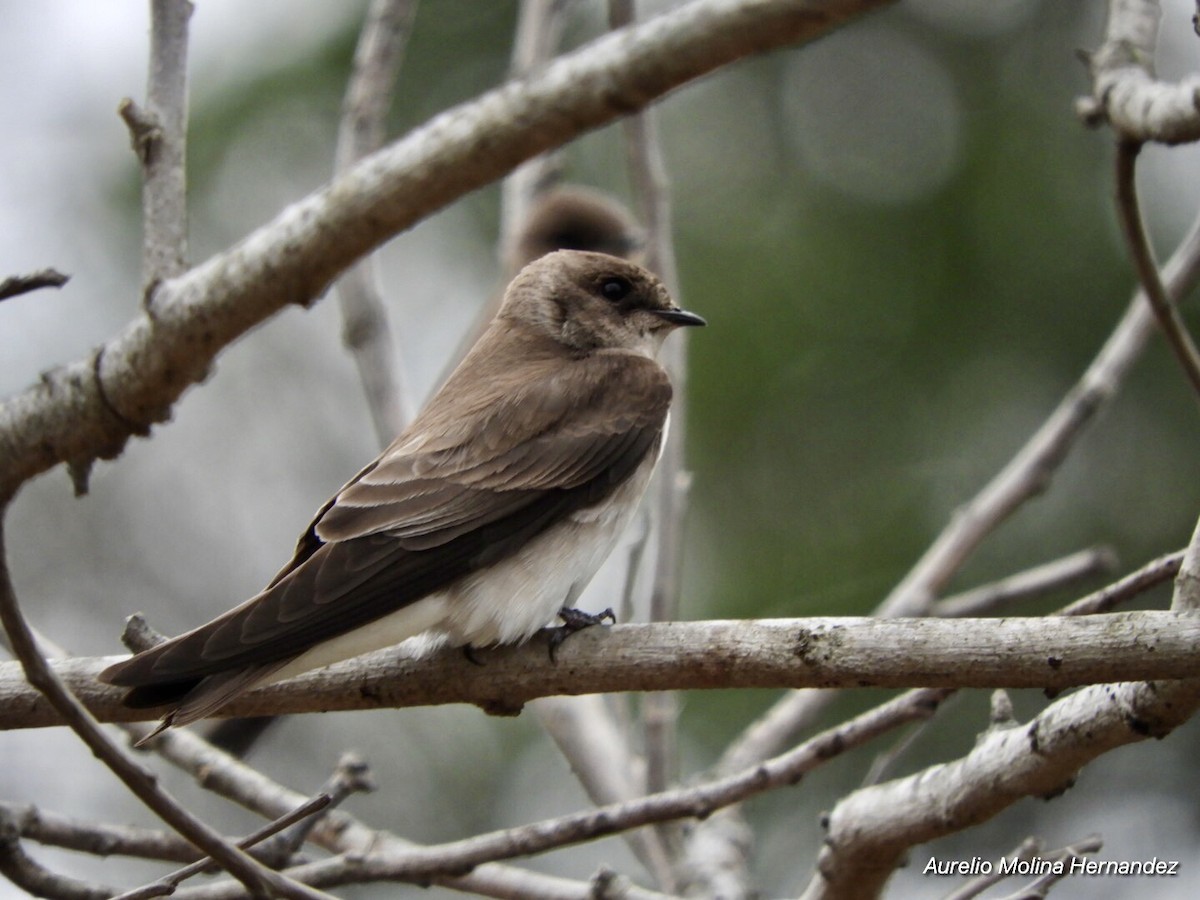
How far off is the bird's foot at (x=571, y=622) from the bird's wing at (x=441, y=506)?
31cm

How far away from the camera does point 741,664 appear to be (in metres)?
3.01

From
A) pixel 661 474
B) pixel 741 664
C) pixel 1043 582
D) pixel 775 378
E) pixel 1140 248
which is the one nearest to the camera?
pixel 741 664

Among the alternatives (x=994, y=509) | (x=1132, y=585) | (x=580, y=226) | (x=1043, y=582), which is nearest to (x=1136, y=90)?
(x=1132, y=585)

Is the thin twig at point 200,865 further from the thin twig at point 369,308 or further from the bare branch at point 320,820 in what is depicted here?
the thin twig at point 369,308

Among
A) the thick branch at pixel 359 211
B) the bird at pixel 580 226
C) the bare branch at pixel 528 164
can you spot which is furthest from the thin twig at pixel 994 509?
the bird at pixel 580 226

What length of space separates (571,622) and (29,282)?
153 centimetres

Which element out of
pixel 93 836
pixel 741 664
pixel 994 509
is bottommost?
pixel 741 664

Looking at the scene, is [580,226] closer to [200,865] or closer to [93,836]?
[93,836]

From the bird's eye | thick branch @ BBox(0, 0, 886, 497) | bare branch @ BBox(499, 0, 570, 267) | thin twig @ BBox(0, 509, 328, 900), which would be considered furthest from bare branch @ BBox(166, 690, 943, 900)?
bare branch @ BBox(499, 0, 570, 267)

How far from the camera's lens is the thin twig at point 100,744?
8.26 feet

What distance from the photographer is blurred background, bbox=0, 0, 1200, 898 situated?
8.86 m

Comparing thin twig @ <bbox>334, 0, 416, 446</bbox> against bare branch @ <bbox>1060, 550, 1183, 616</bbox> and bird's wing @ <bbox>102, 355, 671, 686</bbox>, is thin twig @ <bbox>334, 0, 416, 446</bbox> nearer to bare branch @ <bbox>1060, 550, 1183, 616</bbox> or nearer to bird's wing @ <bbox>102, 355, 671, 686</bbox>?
bird's wing @ <bbox>102, 355, 671, 686</bbox>

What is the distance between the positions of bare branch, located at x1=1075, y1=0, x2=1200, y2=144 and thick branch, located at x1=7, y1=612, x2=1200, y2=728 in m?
1.33

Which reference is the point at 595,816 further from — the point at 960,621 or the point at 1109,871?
the point at 1109,871
